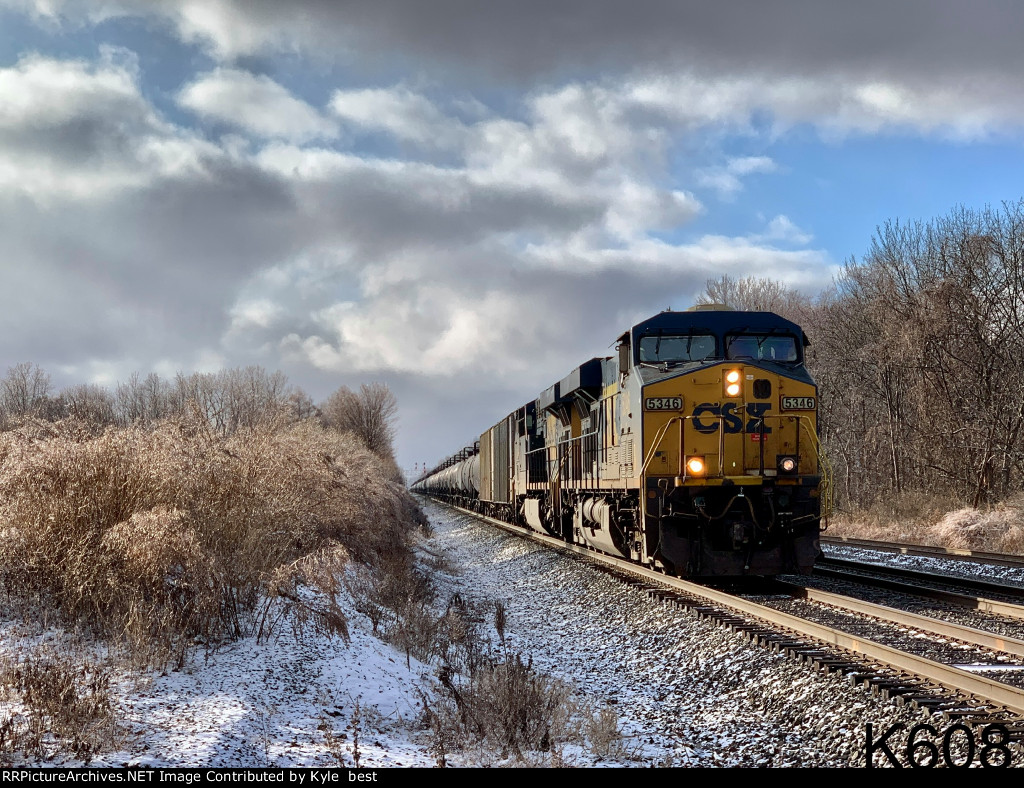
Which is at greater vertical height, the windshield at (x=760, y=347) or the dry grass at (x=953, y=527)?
the windshield at (x=760, y=347)

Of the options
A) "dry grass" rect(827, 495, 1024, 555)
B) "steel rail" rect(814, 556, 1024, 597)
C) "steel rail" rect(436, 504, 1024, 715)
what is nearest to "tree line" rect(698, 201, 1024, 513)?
"dry grass" rect(827, 495, 1024, 555)

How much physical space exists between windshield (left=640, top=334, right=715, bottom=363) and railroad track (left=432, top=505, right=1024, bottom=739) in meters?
3.26

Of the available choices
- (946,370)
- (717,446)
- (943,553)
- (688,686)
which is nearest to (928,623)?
(688,686)

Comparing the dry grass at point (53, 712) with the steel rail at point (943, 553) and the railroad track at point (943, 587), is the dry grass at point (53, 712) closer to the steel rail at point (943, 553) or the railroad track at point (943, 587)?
the railroad track at point (943, 587)

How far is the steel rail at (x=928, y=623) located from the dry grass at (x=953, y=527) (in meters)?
10.3

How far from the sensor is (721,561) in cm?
1132

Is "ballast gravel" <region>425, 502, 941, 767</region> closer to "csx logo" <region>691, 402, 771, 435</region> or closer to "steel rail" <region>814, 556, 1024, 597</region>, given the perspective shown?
"csx logo" <region>691, 402, 771, 435</region>

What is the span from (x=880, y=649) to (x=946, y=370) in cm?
2091

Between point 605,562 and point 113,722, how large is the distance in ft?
36.8

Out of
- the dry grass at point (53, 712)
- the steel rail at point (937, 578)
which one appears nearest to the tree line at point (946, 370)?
the steel rail at point (937, 578)

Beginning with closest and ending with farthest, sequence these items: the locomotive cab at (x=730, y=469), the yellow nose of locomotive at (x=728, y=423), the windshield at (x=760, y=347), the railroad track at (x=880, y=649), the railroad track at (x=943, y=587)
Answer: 1. the railroad track at (x=880, y=649)
2. the railroad track at (x=943, y=587)
3. the locomotive cab at (x=730, y=469)
4. the yellow nose of locomotive at (x=728, y=423)
5. the windshield at (x=760, y=347)

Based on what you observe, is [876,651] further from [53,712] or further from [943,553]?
[943,553]

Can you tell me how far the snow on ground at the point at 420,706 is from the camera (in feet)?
16.3
